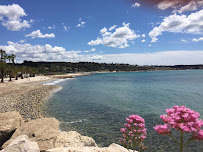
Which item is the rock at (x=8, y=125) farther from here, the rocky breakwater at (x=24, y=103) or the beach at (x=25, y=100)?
the rocky breakwater at (x=24, y=103)

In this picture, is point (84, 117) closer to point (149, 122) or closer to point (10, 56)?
point (149, 122)

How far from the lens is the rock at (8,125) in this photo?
935 cm

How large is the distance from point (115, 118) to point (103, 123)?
2.45 metres

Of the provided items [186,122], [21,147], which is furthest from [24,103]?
[186,122]

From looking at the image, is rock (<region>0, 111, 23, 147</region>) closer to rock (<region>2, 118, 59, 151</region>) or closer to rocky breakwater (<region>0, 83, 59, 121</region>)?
rock (<region>2, 118, 59, 151</region>)

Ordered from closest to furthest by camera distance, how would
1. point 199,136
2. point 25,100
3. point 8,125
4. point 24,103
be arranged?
point 199,136 → point 8,125 → point 24,103 → point 25,100

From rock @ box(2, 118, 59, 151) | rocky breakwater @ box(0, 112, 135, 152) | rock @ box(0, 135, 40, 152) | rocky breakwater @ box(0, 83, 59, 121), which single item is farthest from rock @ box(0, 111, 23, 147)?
rocky breakwater @ box(0, 83, 59, 121)

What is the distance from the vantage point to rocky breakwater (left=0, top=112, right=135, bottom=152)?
588cm

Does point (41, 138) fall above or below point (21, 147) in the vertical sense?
below

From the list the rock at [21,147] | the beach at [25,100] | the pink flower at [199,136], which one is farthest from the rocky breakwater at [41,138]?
the beach at [25,100]

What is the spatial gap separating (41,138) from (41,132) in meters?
0.71

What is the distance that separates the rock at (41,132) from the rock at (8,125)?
771 millimetres

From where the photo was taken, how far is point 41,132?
887 cm

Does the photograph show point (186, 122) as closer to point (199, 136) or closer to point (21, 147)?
point (199, 136)
